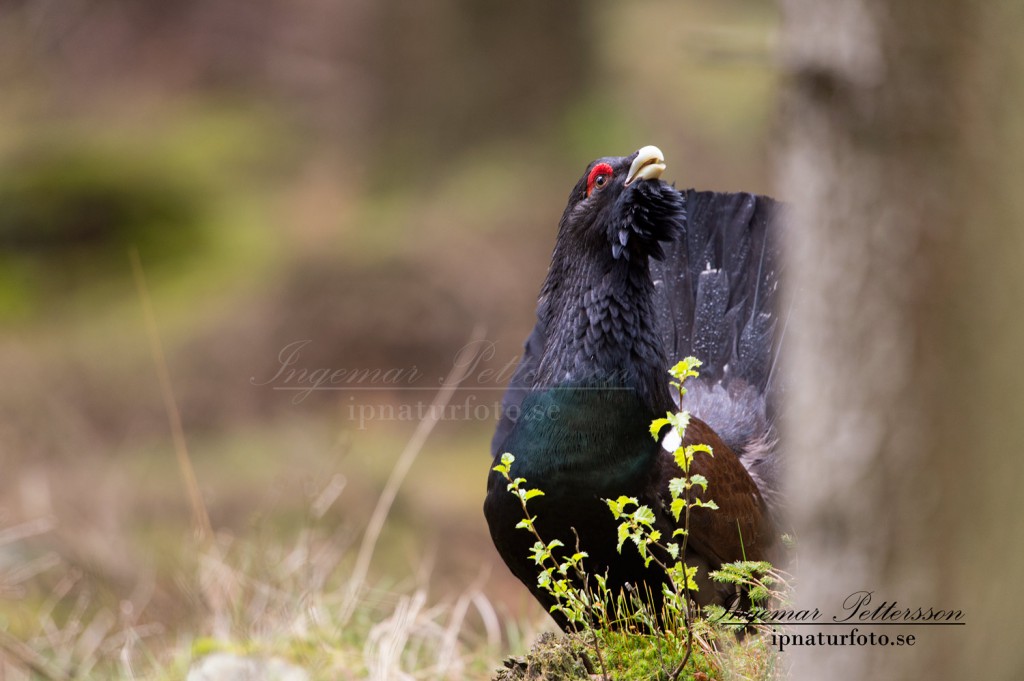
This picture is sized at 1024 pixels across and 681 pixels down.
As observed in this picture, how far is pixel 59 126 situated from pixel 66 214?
2.50 ft

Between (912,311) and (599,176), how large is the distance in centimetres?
168

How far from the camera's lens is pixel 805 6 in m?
1.17

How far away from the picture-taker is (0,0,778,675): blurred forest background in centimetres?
645

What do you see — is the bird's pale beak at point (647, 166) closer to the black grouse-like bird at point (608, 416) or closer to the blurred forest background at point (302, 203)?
the black grouse-like bird at point (608, 416)

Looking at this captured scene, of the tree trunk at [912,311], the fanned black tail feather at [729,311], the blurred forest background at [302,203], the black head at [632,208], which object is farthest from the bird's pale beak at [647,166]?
the blurred forest background at [302,203]

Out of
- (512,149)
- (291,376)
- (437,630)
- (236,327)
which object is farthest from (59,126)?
(437,630)

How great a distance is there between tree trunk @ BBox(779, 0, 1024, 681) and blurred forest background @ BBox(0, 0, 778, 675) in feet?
14.7

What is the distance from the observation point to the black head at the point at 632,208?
2.65 metres

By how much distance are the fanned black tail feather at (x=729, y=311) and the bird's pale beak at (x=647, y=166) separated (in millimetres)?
731

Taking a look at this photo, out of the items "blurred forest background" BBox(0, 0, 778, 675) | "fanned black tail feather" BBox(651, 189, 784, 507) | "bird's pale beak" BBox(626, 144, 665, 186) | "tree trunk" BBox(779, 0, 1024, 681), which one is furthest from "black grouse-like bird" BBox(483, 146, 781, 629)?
"blurred forest background" BBox(0, 0, 778, 675)

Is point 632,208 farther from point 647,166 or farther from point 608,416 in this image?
point 608,416

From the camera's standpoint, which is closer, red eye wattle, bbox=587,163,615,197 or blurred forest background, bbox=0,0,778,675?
red eye wattle, bbox=587,163,615,197

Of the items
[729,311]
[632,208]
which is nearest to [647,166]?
[632,208]

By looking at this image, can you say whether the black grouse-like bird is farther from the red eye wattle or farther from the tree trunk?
the tree trunk
